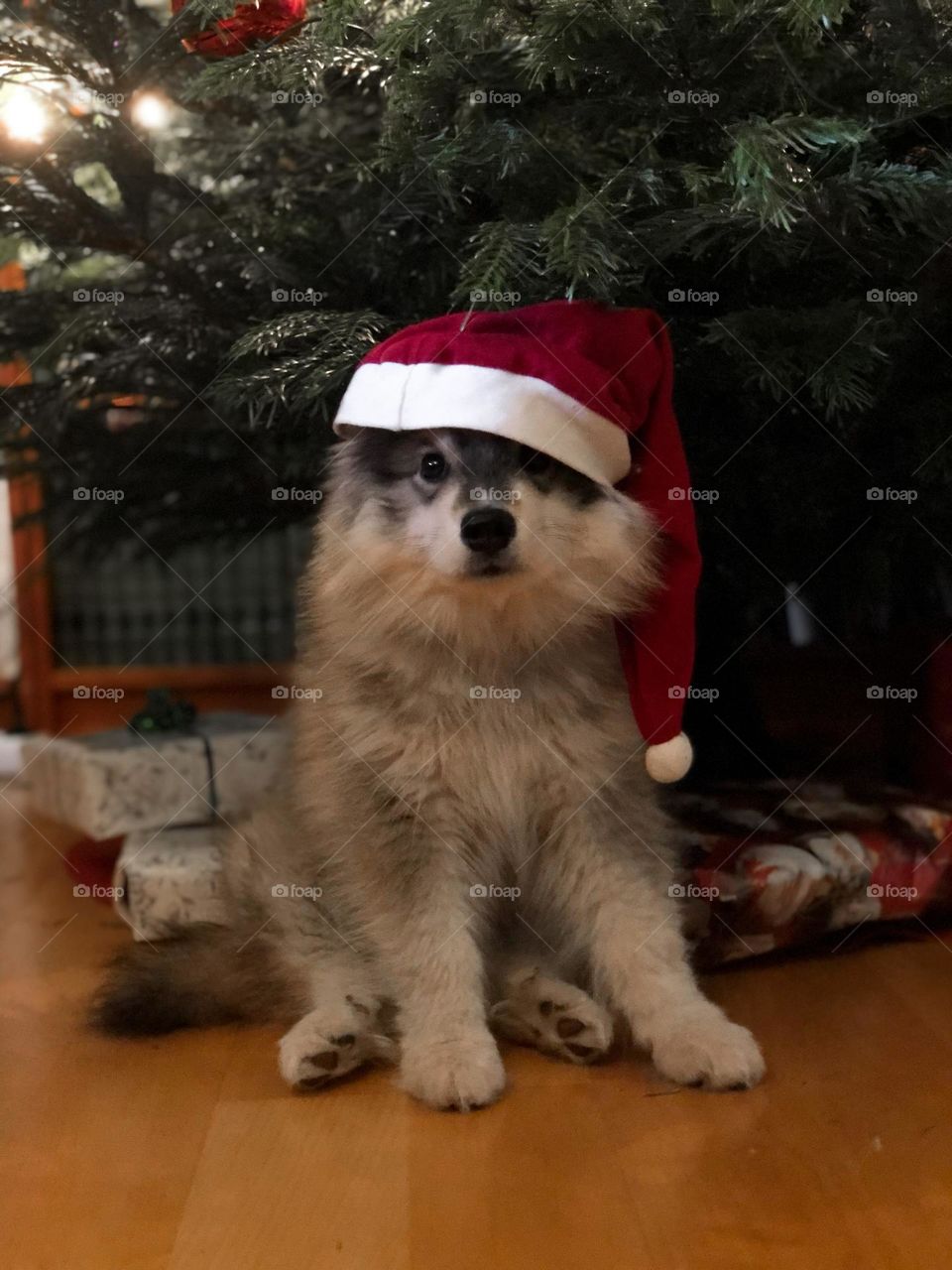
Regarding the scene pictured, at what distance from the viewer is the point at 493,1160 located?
3.86 feet

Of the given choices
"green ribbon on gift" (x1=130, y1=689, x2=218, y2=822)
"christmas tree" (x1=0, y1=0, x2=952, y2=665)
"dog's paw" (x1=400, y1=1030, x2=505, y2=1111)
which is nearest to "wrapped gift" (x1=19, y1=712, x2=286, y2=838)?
"green ribbon on gift" (x1=130, y1=689, x2=218, y2=822)

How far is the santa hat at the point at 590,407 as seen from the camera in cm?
135

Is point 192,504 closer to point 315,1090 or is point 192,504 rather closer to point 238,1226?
point 315,1090

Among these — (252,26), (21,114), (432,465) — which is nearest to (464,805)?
(432,465)

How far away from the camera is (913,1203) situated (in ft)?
3.52

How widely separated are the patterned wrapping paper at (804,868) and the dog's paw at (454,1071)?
36cm

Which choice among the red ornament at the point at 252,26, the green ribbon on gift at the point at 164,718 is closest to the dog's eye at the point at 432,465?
the red ornament at the point at 252,26

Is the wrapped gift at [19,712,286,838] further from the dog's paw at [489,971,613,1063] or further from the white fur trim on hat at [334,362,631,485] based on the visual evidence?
the white fur trim on hat at [334,362,631,485]

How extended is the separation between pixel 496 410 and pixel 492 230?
0.73 feet

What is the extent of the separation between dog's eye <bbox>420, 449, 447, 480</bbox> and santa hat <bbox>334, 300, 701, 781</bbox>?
0.05m

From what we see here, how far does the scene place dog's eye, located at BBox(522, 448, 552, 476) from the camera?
1405mm

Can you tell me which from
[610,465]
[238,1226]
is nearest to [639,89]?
[610,465]

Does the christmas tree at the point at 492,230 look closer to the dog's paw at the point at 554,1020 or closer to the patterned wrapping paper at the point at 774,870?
the patterned wrapping paper at the point at 774,870

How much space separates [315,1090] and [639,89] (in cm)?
124
